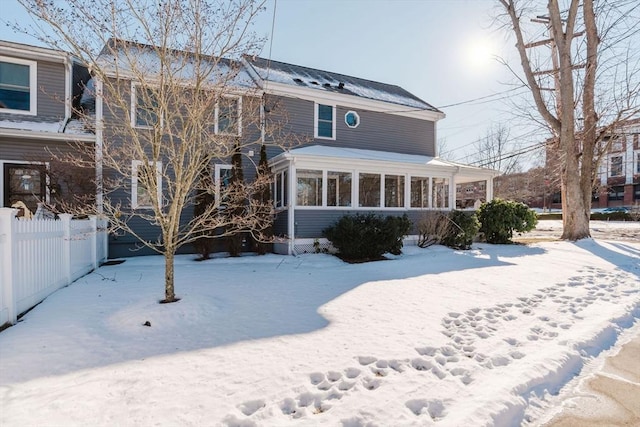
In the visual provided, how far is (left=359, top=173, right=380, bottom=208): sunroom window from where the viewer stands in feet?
37.7

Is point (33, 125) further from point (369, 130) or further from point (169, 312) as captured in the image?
point (369, 130)

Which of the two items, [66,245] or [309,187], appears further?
[309,187]

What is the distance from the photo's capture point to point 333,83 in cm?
1491

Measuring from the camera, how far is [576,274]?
752 centimetres

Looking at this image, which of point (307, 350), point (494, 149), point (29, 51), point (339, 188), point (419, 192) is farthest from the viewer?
point (494, 149)

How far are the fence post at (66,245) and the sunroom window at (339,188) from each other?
283 inches

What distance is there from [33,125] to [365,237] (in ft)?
32.3

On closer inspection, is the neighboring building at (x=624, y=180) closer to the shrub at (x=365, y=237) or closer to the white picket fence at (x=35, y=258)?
the shrub at (x=365, y=237)

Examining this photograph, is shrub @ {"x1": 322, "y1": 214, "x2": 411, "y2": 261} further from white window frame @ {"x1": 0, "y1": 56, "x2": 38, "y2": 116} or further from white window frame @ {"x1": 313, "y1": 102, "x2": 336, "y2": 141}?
white window frame @ {"x1": 0, "y1": 56, "x2": 38, "y2": 116}

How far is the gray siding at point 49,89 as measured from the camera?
10180mm

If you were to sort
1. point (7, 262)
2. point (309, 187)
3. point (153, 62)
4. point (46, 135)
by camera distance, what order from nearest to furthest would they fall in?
1. point (7, 262)
2. point (153, 62)
3. point (46, 135)
4. point (309, 187)

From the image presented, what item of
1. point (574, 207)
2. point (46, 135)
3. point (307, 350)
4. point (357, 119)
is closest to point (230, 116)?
point (307, 350)

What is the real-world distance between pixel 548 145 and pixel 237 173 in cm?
1537

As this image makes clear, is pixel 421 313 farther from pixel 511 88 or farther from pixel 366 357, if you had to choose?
pixel 511 88
